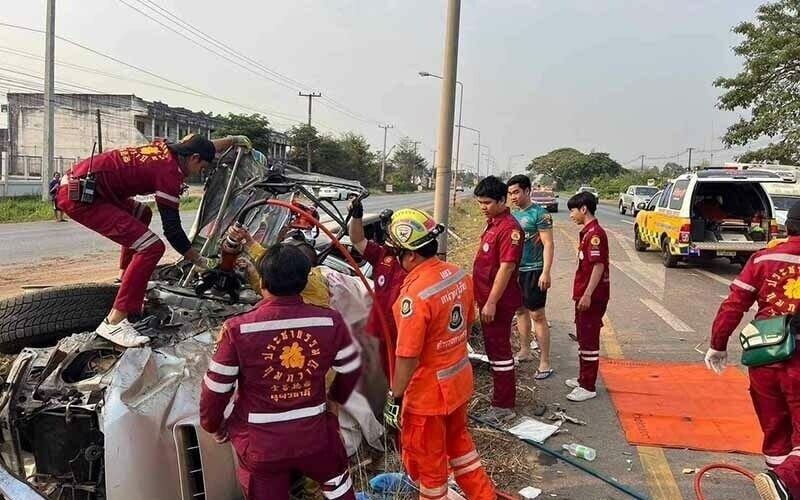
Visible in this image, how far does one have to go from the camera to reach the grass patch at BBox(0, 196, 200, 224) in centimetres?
2017

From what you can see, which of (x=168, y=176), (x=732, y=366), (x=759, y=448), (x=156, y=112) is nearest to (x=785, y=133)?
(x=732, y=366)

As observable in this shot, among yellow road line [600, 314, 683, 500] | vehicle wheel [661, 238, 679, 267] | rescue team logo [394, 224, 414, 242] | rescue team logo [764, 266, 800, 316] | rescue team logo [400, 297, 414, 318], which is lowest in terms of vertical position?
yellow road line [600, 314, 683, 500]

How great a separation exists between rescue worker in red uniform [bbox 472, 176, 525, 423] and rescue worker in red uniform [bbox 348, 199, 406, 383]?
87cm

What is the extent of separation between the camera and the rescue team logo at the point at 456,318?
10.2ft

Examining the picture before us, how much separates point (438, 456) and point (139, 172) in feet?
8.82

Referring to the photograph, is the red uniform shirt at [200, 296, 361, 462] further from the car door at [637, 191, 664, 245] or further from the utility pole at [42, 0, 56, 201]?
the utility pole at [42, 0, 56, 201]

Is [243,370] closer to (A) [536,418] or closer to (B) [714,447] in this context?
(A) [536,418]

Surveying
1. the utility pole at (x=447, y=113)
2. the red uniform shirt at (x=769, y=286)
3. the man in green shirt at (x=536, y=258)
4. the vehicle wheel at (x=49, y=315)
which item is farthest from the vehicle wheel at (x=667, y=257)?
the vehicle wheel at (x=49, y=315)

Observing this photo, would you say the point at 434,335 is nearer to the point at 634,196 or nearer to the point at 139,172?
the point at 139,172

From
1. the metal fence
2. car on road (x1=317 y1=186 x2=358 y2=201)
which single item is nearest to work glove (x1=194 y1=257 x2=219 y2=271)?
car on road (x1=317 y1=186 x2=358 y2=201)

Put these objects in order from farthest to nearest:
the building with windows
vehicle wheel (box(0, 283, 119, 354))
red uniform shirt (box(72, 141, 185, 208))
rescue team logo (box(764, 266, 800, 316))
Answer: the building with windows, red uniform shirt (box(72, 141, 185, 208)), vehicle wheel (box(0, 283, 119, 354)), rescue team logo (box(764, 266, 800, 316))

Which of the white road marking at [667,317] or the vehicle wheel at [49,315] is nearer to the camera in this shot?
the vehicle wheel at [49,315]

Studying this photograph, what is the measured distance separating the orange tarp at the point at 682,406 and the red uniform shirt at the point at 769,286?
1162mm

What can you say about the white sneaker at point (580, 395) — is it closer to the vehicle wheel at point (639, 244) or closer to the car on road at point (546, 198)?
the vehicle wheel at point (639, 244)
